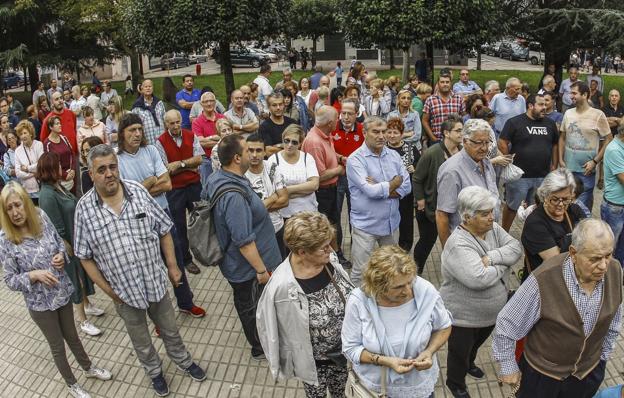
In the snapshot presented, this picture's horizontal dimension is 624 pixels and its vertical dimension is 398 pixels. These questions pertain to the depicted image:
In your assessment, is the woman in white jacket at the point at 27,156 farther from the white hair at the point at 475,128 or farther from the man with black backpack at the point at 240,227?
the white hair at the point at 475,128

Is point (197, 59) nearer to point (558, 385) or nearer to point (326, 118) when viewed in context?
point (326, 118)

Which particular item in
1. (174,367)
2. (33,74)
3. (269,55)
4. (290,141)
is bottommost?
(174,367)

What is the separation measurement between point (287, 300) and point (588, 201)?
4.68 meters

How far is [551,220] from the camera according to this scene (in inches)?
135

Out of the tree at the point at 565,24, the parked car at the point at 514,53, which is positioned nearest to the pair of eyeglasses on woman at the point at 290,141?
the tree at the point at 565,24

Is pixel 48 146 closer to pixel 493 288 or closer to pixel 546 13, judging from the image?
pixel 493 288

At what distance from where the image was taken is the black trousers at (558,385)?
2932mm

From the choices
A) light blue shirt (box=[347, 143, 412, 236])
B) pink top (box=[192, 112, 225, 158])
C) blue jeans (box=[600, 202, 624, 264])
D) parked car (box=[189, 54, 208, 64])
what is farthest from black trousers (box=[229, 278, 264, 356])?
parked car (box=[189, 54, 208, 64])

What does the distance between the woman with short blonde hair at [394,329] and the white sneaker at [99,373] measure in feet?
8.90

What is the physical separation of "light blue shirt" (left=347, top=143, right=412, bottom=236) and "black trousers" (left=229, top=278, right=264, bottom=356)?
4.02 feet

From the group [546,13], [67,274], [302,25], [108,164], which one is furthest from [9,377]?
[302,25]

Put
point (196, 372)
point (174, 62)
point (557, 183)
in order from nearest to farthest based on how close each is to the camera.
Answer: point (557, 183) < point (196, 372) < point (174, 62)

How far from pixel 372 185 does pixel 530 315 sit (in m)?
2.05

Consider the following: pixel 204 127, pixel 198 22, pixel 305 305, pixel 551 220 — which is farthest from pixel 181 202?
pixel 198 22
